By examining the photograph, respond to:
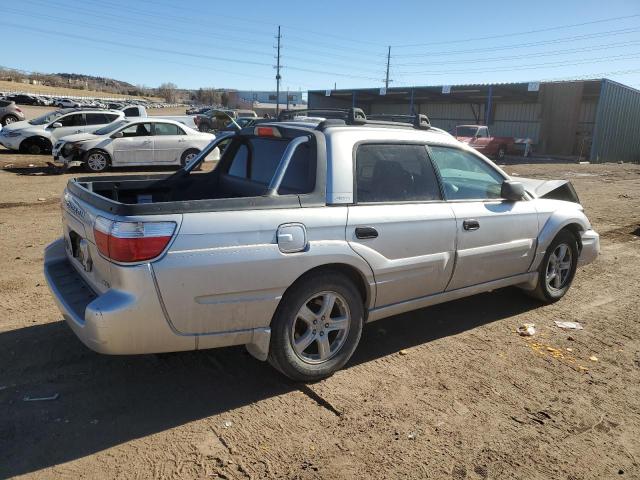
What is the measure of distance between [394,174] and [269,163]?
0.99 meters

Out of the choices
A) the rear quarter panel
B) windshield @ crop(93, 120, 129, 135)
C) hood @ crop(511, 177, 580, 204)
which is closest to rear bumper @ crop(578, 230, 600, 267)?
hood @ crop(511, 177, 580, 204)

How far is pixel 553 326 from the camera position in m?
4.78

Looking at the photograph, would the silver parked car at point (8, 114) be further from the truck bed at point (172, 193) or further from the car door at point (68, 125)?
the truck bed at point (172, 193)

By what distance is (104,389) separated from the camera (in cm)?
336

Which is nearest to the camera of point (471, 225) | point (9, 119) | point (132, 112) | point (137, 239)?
point (137, 239)

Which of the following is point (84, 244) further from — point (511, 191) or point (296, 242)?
point (511, 191)

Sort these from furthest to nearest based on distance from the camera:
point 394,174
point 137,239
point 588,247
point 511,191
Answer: point 588,247
point 511,191
point 394,174
point 137,239

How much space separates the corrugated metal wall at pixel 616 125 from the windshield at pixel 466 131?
27.6 feet

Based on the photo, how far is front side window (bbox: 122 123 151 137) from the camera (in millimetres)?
14414

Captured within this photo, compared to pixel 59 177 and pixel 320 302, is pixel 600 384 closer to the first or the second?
pixel 320 302

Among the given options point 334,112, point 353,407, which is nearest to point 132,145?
point 334,112

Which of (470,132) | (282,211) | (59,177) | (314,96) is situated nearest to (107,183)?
(282,211)

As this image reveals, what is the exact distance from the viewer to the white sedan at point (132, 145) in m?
13.7

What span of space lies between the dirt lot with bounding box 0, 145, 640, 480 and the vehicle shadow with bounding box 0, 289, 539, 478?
0.04 feet
